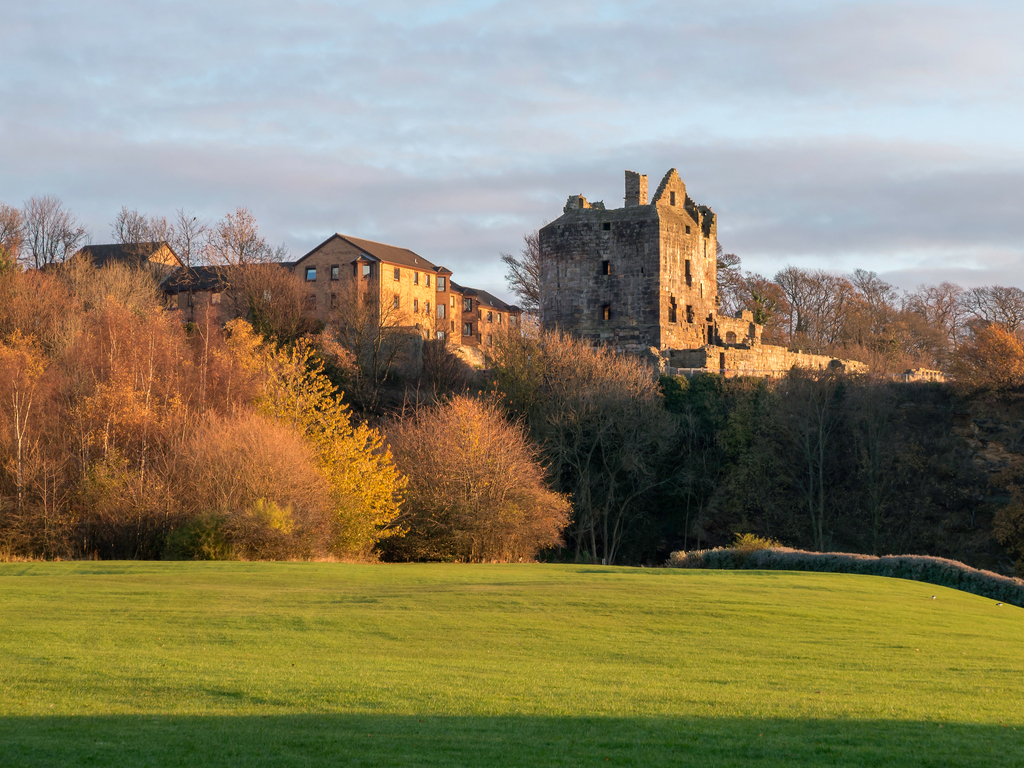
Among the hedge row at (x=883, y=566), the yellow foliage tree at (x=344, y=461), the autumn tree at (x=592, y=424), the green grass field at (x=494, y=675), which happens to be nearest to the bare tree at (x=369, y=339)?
the autumn tree at (x=592, y=424)

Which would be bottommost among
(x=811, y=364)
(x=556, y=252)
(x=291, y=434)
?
(x=291, y=434)

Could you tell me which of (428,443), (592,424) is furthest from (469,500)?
(592,424)

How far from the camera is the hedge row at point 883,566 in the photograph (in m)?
28.8

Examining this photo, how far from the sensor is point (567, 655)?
49.8ft

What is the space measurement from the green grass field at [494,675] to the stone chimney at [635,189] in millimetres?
39493

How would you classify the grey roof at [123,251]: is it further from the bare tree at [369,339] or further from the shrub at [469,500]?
the shrub at [469,500]

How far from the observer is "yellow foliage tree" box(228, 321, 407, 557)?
114 feet

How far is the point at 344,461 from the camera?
120 feet

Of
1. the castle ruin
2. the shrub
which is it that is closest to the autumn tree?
the castle ruin

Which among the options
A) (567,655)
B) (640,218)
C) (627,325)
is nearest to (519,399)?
(627,325)

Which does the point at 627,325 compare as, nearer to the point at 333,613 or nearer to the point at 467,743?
the point at 333,613

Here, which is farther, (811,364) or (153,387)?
(811,364)

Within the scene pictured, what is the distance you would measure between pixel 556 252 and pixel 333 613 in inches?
1706

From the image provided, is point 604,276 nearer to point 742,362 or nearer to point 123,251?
point 742,362
